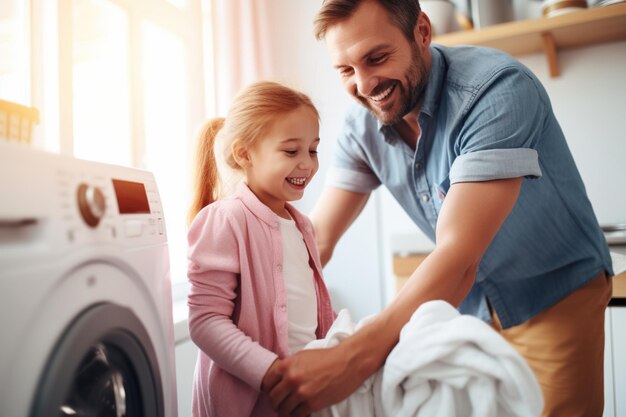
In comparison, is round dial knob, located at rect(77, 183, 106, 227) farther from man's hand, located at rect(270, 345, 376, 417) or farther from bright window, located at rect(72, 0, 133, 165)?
bright window, located at rect(72, 0, 133, 165)

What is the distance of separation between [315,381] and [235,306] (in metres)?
0.25

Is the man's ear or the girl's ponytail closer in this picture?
the girl's ponytail

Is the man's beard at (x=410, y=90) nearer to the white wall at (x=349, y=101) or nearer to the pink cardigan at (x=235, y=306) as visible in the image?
the pink cardigan at (x=235, y=306)

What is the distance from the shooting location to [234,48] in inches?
93.6

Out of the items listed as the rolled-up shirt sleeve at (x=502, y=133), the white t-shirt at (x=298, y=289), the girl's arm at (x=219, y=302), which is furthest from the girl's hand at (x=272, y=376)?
the rolled-up shirt sleeve at (x=502, y=133)

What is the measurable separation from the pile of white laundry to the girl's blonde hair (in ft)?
1.70

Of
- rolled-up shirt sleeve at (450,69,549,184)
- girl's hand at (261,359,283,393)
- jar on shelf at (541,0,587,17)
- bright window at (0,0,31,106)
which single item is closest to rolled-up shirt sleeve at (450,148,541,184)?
rolled-up shirt sleeve at (450,69,549,184)

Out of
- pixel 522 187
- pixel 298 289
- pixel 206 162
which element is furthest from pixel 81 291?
pixel 522 187

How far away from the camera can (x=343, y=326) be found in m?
0.97

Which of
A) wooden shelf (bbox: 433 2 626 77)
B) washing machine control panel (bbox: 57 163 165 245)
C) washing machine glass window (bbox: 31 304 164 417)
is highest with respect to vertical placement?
wooden shelf (bbox: 433 2 626 77)

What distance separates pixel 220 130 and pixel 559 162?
2.90ft

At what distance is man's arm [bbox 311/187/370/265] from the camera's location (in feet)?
5.25

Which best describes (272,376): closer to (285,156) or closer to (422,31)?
(285,156)

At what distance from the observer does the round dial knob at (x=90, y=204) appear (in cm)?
67
